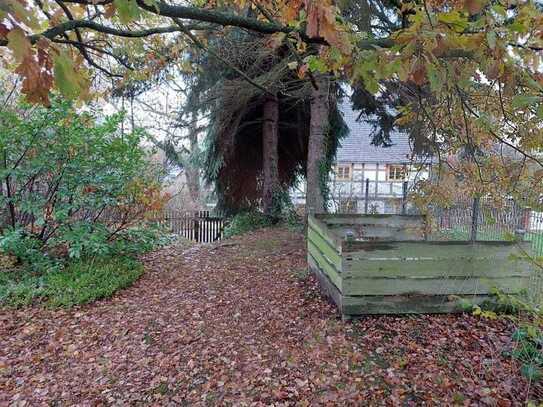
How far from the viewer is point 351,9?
4.43 m

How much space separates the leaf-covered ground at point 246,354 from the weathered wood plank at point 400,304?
8cm

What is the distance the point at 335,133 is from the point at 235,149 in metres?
2.43

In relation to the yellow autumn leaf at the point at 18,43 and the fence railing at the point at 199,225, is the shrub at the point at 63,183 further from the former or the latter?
the fence railing at the point at 199,225

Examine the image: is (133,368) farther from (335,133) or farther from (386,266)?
(335,133)

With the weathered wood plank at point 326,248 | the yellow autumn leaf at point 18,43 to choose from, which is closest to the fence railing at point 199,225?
the weathered wood plank at point 326,248

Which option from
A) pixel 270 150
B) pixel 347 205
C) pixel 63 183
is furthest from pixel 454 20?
pixel 347 205

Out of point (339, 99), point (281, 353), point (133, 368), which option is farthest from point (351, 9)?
point (133, 368)

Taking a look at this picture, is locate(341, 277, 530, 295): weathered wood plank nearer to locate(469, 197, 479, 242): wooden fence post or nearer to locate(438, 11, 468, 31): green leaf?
locate(438, 11, 468, 31): green leaf

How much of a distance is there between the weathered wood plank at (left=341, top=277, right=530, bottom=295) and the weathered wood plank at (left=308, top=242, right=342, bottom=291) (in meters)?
0.16

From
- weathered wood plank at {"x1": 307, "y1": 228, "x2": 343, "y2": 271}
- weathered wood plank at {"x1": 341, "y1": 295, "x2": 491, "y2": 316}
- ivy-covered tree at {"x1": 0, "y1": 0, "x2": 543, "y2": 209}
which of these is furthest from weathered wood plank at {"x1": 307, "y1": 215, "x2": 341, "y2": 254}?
ivy-covered tree at {"x1": 0, "y1": 0, "x2": 543, "y2": 209}

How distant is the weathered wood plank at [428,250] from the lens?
300 centimetres

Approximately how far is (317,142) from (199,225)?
4.71m

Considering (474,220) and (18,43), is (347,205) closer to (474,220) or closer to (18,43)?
(474,220)

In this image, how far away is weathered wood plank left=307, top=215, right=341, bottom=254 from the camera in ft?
10.5
